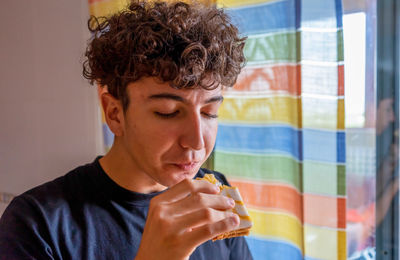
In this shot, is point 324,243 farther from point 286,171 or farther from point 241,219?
point 241,219

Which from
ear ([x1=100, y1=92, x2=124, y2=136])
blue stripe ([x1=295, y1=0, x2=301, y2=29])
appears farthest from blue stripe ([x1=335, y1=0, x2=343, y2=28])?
ear ([x1=100, y1=92, x2=124, y2=136])

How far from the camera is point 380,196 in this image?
1.56 m

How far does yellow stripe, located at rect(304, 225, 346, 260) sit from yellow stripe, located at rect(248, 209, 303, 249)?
0.12ft

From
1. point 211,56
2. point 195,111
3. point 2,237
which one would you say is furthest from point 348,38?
point 2,237

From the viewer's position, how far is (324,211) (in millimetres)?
1520

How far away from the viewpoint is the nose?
3.40ft

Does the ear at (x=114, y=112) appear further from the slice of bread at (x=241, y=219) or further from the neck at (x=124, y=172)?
the slice of bread at (x=241, y=219)

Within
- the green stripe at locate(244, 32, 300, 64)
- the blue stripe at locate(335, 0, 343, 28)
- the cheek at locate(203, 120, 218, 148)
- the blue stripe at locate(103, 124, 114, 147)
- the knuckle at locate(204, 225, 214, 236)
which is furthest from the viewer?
the blue stripe at locate(103, 124, 114, 147)

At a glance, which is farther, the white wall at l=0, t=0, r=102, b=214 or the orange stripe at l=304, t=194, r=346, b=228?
the white wall at l=0, t=0, r=102, b=214

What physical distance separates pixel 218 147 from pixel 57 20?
139 cm

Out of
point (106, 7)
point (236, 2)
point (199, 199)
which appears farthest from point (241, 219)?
point (106, 7)

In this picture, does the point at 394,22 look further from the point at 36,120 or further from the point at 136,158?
the point at 36,120

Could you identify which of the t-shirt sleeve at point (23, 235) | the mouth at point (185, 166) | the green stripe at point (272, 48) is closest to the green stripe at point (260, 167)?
the green stripe at point (272, 48)

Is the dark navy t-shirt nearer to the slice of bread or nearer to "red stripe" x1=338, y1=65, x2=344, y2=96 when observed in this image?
the slice of bread
